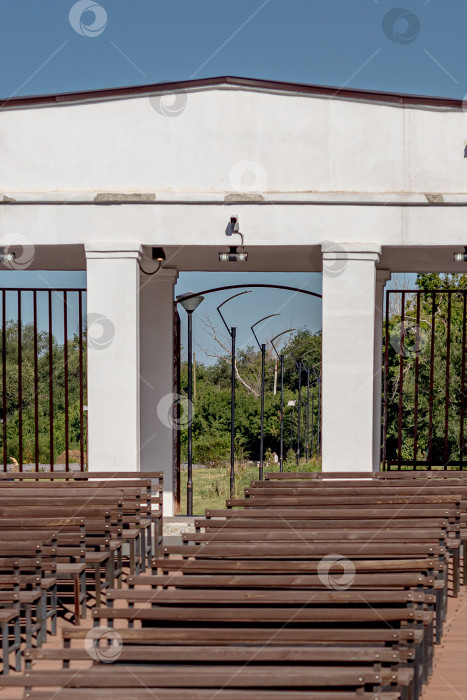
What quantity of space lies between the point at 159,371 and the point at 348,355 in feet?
9.68

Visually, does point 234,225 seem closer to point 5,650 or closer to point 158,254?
Answer: point 158,254

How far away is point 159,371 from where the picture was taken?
1276cm

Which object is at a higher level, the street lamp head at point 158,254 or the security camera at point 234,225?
the security camera at point 234,225

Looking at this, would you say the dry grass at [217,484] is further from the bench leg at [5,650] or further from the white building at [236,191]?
the bench leg at [5,650]

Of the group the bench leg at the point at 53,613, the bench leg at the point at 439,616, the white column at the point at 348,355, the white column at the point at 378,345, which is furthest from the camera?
the white column at the point at 378,345

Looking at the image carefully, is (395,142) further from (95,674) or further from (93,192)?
(95,674)

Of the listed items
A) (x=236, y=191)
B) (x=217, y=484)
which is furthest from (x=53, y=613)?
(x=217, y=484)

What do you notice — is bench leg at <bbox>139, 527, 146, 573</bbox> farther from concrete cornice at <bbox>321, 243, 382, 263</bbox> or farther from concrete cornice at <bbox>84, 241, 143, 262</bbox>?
concrete cornice at <bbox>321, 243, 382, 263</bbox>

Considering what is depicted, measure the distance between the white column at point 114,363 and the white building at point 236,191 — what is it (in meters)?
0.02

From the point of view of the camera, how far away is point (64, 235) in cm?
1110

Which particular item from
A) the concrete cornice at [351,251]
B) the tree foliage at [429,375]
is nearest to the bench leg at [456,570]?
the concrete cornice at [351,251]

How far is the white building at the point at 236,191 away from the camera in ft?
35.8

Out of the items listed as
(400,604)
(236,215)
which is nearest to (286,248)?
(236,215)

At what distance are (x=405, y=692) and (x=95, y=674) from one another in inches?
61.7
